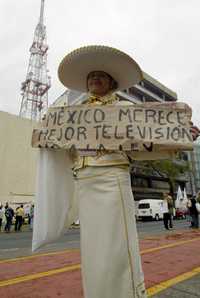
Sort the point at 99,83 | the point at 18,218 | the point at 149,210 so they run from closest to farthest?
the point at 99,83, the point at 18,218, the point at 149,210

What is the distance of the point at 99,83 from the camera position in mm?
2391

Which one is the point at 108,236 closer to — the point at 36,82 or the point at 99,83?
the point at 99,83

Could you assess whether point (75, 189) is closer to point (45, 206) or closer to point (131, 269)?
point (45, 206)

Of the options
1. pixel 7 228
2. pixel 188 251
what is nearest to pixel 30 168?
pixel 7 228

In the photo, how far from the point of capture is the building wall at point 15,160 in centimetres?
2295

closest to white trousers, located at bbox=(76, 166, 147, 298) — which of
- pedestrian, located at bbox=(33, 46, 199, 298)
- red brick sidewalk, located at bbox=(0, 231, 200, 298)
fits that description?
pedestrian, located at bbox=(33, 46, 199, 298)

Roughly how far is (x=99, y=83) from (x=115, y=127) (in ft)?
1.46

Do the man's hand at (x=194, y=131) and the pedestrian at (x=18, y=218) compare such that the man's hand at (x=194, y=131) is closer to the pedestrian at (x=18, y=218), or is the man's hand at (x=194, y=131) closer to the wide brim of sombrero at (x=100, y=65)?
the wide brim of sombrero at (x=100, y=65)

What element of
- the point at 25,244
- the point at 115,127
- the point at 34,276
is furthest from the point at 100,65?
the point at 25,244

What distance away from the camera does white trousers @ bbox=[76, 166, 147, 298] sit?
6.07 ft

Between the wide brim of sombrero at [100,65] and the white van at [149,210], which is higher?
the wide brim of sombrero at [100,65]

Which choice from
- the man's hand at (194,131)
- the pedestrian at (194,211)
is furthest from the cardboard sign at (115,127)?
the pedestrian at (194,211)

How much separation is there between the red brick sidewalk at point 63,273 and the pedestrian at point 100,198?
1.23 metres

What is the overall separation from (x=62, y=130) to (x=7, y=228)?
1543 centimetres
